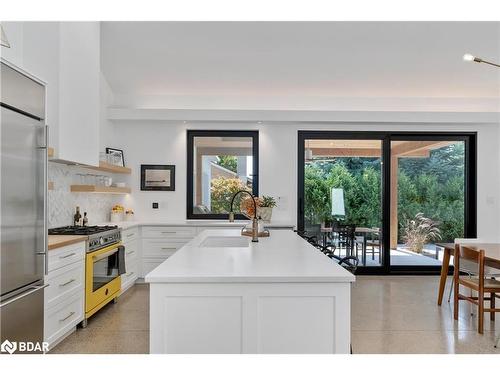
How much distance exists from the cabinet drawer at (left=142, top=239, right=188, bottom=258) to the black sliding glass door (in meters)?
2.06

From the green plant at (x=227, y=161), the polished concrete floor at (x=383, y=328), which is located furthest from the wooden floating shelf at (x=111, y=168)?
the polished concrete floor at (x=383, y=328)

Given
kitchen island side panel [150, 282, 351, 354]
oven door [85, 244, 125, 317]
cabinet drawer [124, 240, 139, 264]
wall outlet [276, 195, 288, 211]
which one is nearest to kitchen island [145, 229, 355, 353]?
kitchen island side panel [150, 282, 351, 354]

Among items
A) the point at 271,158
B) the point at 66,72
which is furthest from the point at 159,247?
the point at 66,72

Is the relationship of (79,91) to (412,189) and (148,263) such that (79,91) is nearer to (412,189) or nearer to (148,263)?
A: (148,263)

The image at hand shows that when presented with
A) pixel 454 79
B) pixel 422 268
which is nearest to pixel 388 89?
pixel 454 79

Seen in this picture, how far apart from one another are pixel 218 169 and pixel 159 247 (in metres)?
1.52

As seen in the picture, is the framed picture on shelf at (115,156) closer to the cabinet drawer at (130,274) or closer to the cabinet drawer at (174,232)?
the cabinet drawer at (174,232)

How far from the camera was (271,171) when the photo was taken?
18.8 ft

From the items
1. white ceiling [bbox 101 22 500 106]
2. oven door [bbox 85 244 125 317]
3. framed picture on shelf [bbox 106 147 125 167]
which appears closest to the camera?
oven door [bbox 85 244 125 317]

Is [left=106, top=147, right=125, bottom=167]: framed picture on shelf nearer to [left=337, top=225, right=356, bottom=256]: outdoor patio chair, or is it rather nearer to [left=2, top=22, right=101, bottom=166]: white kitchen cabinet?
[left=2, top=22, right=101, bottom=166]: white kitchen cabinet

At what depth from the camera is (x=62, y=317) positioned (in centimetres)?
294

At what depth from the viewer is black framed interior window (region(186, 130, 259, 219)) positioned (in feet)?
18.9

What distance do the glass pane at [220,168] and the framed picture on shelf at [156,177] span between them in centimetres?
39
